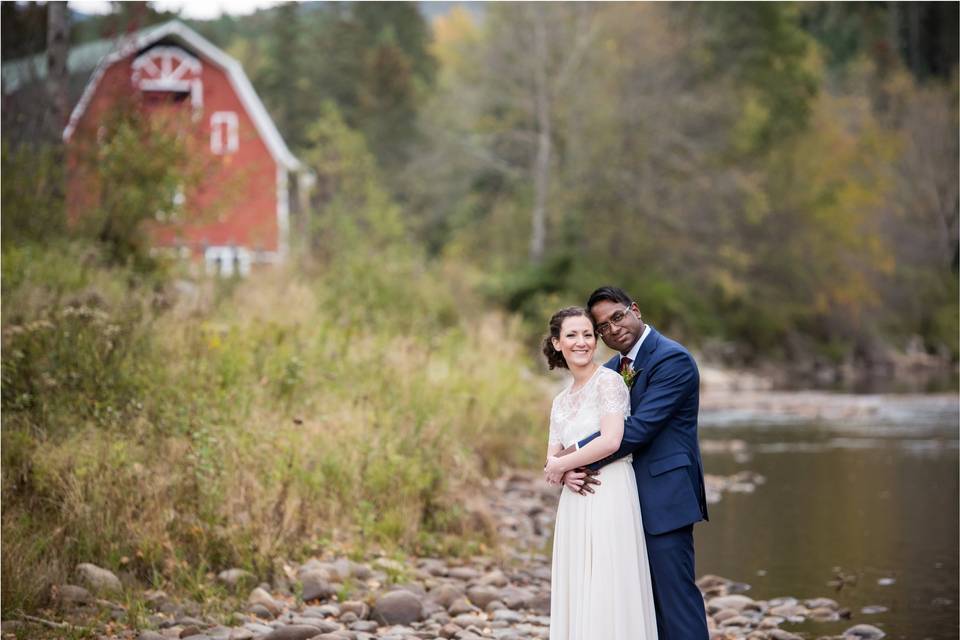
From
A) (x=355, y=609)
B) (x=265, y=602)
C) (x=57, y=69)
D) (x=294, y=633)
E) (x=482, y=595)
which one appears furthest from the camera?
(x=57, y=69)

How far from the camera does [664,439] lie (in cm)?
626

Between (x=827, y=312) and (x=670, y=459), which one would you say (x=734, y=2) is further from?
(x=670, y=459)

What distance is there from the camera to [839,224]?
46.4m

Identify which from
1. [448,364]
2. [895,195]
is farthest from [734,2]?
[448,364]

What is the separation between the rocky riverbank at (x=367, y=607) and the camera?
25.6ft

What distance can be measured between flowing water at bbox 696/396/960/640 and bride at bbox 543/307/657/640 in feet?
10.5

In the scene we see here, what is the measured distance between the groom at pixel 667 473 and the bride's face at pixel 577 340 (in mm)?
197

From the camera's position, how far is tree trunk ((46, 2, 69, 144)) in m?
17.2

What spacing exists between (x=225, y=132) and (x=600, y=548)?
3192 centimetres

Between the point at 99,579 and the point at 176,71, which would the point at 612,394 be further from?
the point at 176,71

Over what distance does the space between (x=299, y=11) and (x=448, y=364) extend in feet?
165

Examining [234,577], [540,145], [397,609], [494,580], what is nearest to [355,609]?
[397,609]

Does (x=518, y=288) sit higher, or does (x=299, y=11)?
(x=299, y=11)

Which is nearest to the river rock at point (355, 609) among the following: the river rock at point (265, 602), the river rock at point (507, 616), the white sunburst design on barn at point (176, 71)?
the river rock at point (265, 602)
